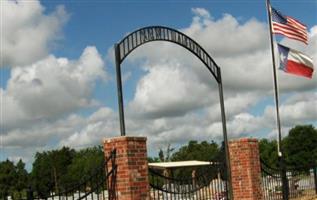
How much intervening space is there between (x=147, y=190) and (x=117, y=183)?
2.08 ft

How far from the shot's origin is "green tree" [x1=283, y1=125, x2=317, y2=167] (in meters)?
69.3

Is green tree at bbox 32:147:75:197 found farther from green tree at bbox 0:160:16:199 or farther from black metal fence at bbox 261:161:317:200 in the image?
black metal fence at bbox 261:161:317:200

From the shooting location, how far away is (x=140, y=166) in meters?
9.87

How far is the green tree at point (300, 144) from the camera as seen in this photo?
69.3 metres

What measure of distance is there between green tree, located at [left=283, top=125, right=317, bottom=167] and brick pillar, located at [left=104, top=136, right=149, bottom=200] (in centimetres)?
6161

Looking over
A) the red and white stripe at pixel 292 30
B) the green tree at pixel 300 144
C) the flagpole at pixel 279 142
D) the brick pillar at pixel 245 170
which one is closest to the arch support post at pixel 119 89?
the brick pillar at pixel 245 170

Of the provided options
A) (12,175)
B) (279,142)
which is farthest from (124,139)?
(12,175)

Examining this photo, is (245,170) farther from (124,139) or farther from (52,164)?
(52,164)

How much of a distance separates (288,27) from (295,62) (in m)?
1.09

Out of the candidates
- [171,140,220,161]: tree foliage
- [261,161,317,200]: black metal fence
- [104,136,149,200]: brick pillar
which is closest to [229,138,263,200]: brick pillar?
[261,161,317,200]: black metal fence

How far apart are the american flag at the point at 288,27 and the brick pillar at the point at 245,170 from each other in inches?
143

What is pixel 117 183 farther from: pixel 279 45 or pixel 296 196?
pixel 296 196

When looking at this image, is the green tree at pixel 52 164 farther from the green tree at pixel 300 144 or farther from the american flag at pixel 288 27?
the american flag at pixel 288 27

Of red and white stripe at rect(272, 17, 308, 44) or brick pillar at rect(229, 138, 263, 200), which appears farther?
red and white stripe at rect(272, 17, 308, 44)
